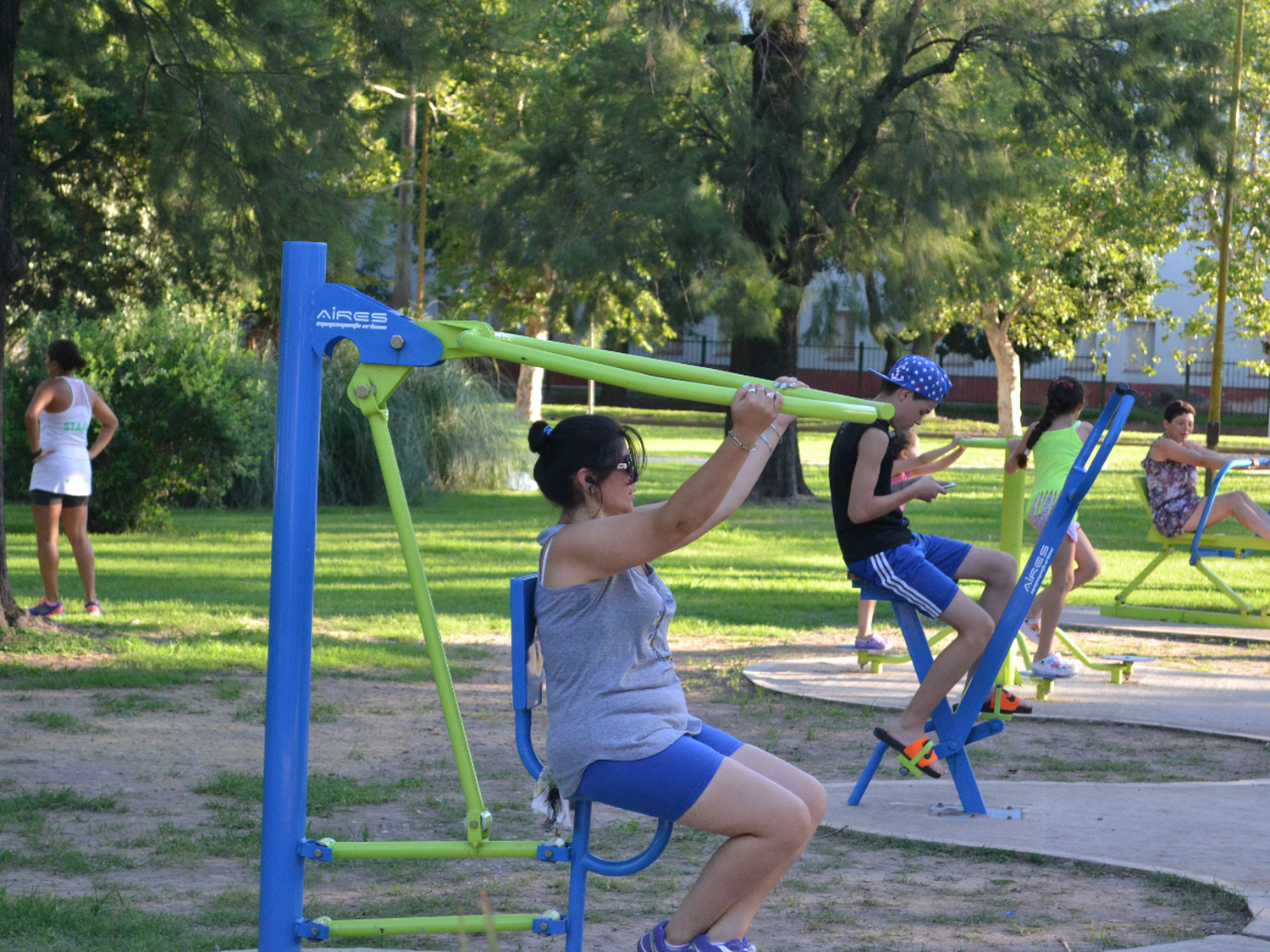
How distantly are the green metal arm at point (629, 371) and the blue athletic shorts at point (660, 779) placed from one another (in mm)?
749

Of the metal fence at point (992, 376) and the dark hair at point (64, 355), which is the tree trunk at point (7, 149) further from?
the metal fence at point (992, 376)

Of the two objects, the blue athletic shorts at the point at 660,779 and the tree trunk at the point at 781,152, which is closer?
the blue athletic shorts at the point at 660,779

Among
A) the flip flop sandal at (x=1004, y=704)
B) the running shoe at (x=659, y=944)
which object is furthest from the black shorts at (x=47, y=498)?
the running shoe at (x=659, y=944)

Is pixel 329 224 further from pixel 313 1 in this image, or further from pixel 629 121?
pixel 629 121

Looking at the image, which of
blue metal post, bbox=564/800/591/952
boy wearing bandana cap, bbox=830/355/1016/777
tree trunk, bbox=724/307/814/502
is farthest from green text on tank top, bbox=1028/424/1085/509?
tree trunk, bbox=724/307/814/502

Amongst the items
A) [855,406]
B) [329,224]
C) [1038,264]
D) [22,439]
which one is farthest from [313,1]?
[1038,264]

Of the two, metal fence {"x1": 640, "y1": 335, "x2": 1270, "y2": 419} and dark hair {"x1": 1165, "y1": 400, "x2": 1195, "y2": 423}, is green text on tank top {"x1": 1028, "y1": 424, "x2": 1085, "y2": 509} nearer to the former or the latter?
dark hair {"x1": 1165, "y1": 400, "x2": 1195, "y2": 423}

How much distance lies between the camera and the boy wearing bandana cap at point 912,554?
4.93 meters

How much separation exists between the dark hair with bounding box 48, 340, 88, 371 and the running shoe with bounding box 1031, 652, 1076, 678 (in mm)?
6150

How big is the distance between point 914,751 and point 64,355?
6.36 m

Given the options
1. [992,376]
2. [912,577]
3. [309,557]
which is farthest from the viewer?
[992,376]

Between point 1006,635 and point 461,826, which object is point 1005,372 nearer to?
point 1006,635

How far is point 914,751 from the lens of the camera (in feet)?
16.1

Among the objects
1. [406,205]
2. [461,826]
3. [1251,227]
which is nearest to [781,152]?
[461,826]
